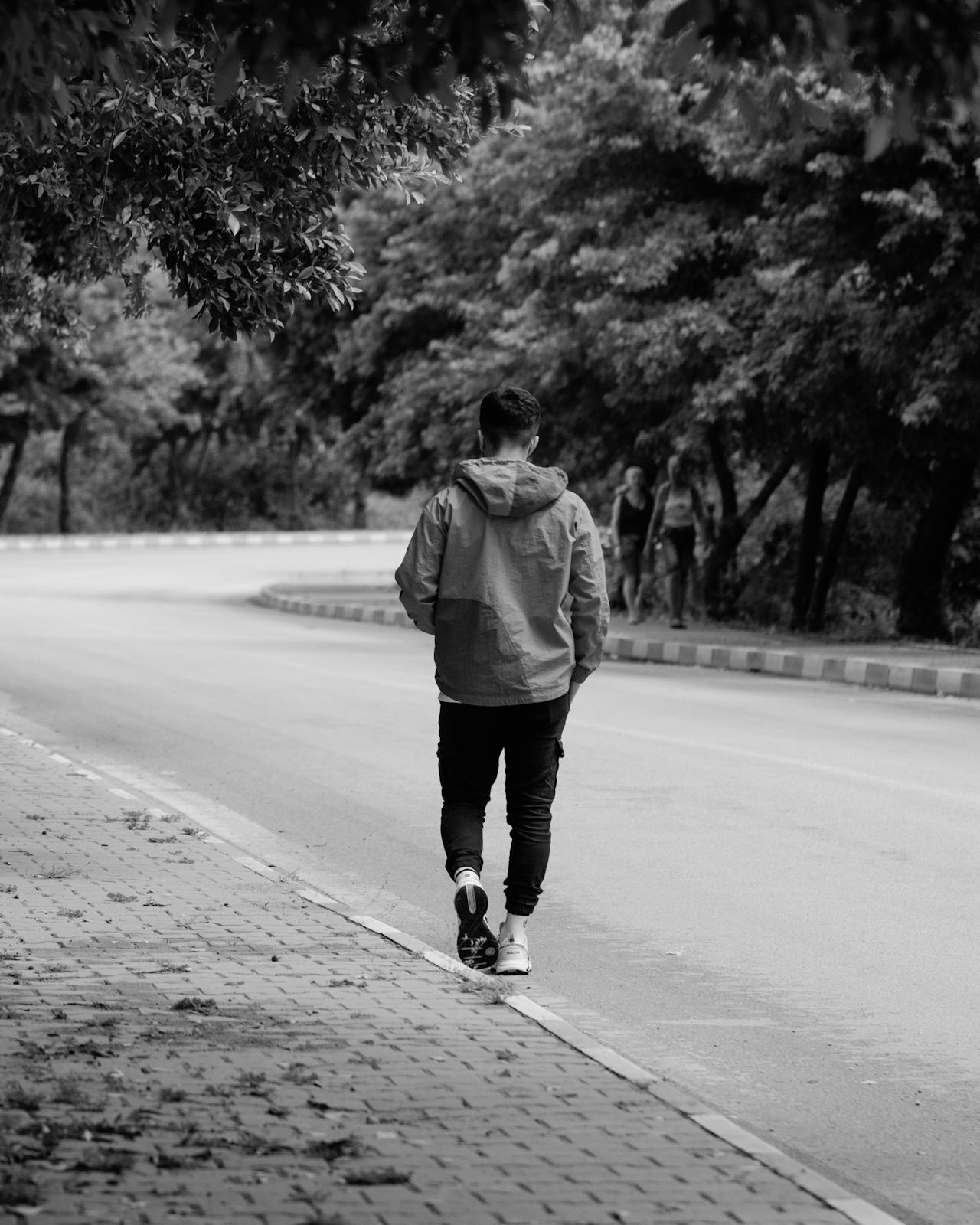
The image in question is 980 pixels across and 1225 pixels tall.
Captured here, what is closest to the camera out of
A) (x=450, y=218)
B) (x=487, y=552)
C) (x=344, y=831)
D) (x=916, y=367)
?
(x=487, y=552)

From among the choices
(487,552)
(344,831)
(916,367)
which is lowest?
(344,831)

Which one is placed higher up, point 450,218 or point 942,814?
point 450,218

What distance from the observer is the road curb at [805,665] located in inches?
727

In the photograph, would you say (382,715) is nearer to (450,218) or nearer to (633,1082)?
(633,1082)

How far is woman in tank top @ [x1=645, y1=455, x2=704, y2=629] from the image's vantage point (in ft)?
78.9

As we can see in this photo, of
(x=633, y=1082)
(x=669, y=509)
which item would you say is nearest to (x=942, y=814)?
(x=633, y=1082)

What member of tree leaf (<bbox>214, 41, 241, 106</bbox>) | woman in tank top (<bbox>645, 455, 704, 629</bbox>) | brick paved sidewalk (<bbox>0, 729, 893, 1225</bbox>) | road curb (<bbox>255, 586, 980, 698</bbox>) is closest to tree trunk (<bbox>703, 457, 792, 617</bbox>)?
woman in tank top (<bbox>645, 455, 704, 629</bbox>)

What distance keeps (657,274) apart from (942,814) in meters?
14.0

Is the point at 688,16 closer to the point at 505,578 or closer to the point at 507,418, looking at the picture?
the point at 507,418

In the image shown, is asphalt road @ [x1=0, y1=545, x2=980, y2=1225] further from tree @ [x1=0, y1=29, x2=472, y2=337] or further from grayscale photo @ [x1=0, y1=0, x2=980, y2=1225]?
tree @ [x1=0, y1=29, x2=472, y2=337]

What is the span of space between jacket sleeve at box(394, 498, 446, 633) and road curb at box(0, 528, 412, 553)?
43.3 metres

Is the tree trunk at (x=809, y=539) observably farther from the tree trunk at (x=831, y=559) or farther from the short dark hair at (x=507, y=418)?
the short dark hair at (x=507, y=418)

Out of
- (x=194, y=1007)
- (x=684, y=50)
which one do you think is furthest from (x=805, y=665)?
(x=684, y=50)

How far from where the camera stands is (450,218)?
104 ft
